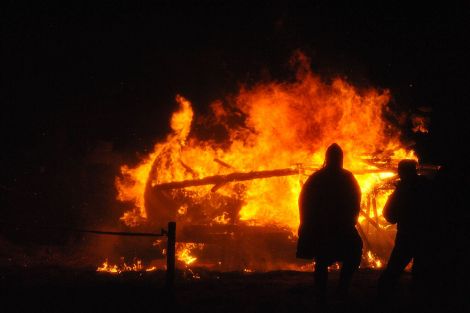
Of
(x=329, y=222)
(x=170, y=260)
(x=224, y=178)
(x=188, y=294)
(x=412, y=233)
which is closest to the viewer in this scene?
(x=329, y=222)

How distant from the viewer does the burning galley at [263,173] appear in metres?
11.4

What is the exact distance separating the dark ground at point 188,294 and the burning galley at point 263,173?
3.49 m

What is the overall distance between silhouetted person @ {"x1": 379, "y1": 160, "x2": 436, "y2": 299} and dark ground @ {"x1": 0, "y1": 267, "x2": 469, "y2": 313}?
346 millimetres

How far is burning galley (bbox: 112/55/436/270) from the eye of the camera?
11.4 m

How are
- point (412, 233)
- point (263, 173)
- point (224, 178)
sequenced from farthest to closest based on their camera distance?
point (224, 178), point (263, 173), point (412, 233)

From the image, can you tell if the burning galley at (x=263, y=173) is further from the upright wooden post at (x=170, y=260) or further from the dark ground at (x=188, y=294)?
the upright wooden post at (x=170, y=260)

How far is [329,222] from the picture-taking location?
5.31 meters

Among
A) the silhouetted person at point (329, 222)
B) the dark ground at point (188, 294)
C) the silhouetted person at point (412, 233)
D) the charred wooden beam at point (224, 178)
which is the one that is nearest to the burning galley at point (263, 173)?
the charred wooden beam at point (224, 178)

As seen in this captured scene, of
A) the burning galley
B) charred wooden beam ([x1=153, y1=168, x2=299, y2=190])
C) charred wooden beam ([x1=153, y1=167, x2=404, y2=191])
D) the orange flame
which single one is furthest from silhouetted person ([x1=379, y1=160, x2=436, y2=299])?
the orange flame

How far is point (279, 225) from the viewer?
11734mm

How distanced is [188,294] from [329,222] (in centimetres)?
242

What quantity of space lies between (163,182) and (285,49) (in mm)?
7183

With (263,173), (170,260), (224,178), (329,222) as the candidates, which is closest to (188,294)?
(170,260)

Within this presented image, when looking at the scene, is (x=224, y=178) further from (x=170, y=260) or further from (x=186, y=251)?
(x=170, y=260)
